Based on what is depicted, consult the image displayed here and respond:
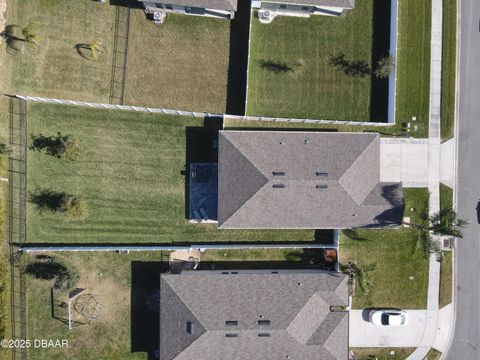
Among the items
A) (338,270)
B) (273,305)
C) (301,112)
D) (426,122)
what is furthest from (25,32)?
(426,122)

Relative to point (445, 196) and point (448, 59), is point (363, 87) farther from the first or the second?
point (445, 196)

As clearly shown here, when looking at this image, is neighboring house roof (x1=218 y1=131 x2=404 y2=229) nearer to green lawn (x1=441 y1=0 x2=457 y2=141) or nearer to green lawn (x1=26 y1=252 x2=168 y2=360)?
green lawn (x1=441 y1=0 x2=457 y2=141)

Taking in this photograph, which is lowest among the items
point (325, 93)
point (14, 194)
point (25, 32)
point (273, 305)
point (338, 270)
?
point (273, 305)

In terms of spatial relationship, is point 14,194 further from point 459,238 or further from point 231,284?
point 459,238

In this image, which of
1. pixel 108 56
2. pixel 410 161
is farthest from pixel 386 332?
pixel 108 56

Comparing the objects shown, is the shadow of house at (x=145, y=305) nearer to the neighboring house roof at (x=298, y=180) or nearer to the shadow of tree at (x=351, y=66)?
the neighboring house roof at (x=298, y=180)

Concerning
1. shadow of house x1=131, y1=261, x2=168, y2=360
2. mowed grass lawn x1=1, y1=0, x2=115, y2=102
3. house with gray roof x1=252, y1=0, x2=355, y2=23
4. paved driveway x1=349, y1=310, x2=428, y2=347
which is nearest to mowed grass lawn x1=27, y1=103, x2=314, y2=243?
mowed grass lawn x1=1, y1=0, x2=115, y2=102
